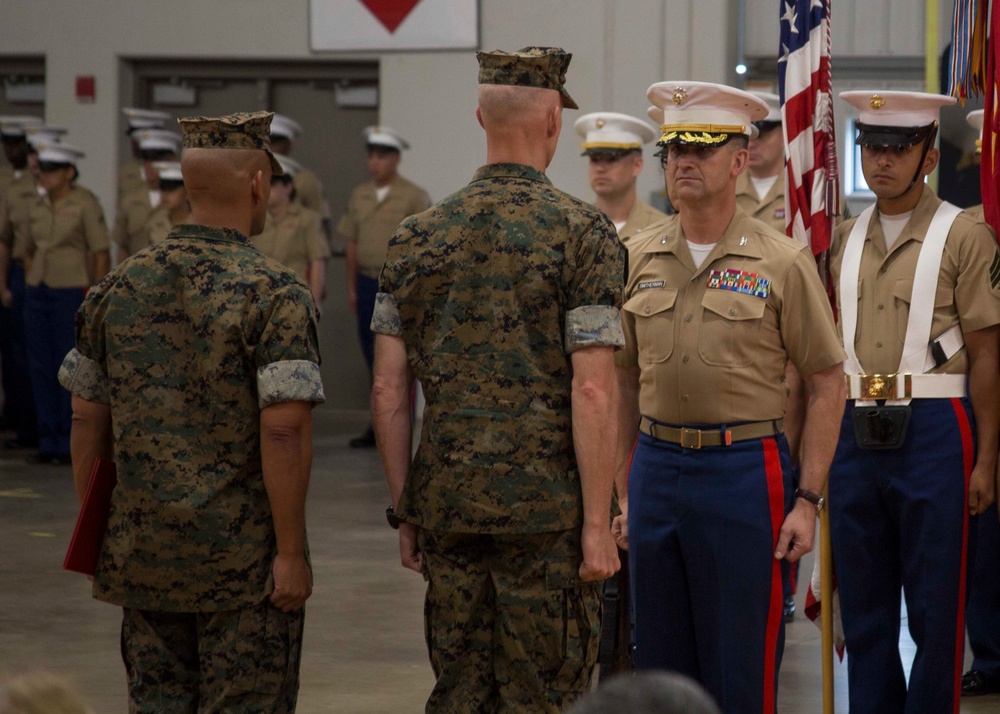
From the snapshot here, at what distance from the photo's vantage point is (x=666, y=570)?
3.16m

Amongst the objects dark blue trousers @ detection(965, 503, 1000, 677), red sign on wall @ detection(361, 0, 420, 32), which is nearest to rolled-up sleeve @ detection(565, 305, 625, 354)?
dark blue trousers @ detection(965, 503, 1000, 677)

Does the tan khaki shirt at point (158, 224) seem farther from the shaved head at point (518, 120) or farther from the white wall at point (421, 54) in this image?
the shaved head at point (518, 120)

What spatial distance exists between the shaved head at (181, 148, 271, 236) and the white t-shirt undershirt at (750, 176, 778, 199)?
10.9 feet

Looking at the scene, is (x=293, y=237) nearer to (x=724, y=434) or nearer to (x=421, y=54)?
(x=421, y=54)

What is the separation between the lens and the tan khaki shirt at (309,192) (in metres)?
9.59

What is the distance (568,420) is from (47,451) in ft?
21.3

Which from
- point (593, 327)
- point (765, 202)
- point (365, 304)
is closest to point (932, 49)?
point (765, 202)

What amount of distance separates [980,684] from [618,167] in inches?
95.0

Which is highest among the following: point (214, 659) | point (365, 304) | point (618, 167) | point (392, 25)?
point (392, 25)

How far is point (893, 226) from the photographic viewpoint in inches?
142

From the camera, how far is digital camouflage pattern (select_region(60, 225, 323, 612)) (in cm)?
269

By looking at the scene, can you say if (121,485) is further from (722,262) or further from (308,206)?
(308,206)

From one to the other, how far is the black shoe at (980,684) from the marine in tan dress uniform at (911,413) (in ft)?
2.36

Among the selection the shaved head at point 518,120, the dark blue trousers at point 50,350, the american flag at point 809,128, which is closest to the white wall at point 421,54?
the dark blue trousers at point 50,350
